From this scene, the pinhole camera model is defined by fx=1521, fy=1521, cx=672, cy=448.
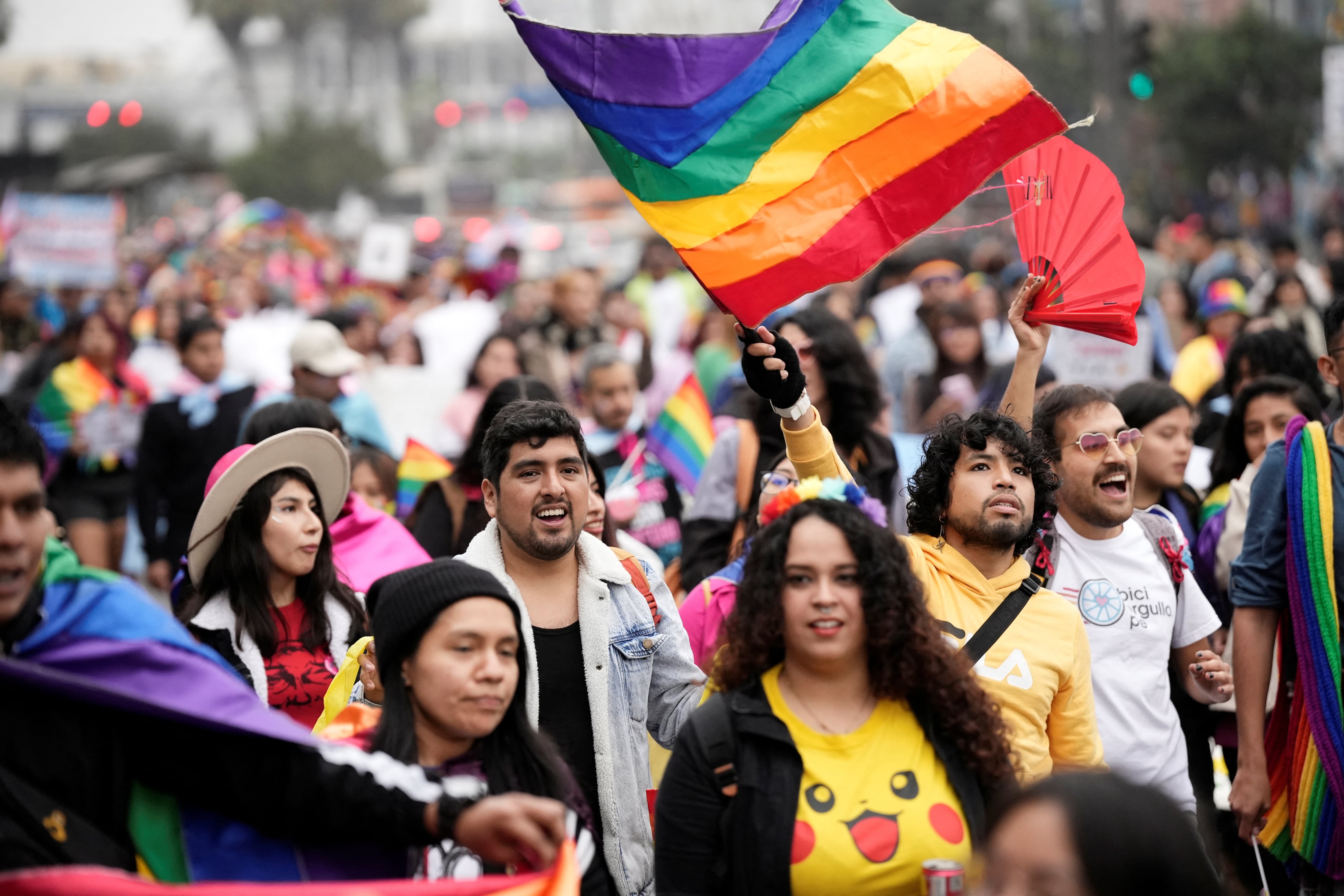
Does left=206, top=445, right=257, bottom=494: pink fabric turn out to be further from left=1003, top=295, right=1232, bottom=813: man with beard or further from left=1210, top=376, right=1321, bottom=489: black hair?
left=1210, top=376, right=1321, bottom=489: black hair

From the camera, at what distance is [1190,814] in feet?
14.4

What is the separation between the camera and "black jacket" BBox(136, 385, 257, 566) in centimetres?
861

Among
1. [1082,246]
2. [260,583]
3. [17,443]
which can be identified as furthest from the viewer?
[260,583]

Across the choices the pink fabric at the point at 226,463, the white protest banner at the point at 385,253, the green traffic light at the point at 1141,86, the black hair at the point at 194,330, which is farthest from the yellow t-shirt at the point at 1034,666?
the white protest banner at the point at 385,253

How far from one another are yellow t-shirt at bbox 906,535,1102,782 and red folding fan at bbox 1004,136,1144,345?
3.63 feet

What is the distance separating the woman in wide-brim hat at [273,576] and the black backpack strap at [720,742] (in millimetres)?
1851

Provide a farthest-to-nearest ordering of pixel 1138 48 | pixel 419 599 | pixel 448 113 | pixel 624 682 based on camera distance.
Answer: pixel 448 113 → pixel 1138 48 → pixel 624 682 → pixel 419 599

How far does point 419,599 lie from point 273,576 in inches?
70.8

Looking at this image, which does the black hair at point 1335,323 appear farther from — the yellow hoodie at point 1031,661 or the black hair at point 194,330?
the black hair at point 194,330

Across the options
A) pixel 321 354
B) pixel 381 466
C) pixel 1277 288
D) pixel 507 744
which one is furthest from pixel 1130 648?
pixel 1277 288

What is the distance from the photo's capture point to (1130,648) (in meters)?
4.55

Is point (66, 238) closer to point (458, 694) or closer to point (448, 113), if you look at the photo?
point (458, 694)

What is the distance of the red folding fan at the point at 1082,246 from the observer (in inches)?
188

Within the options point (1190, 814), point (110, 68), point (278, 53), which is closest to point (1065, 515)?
point (1190, 814)
